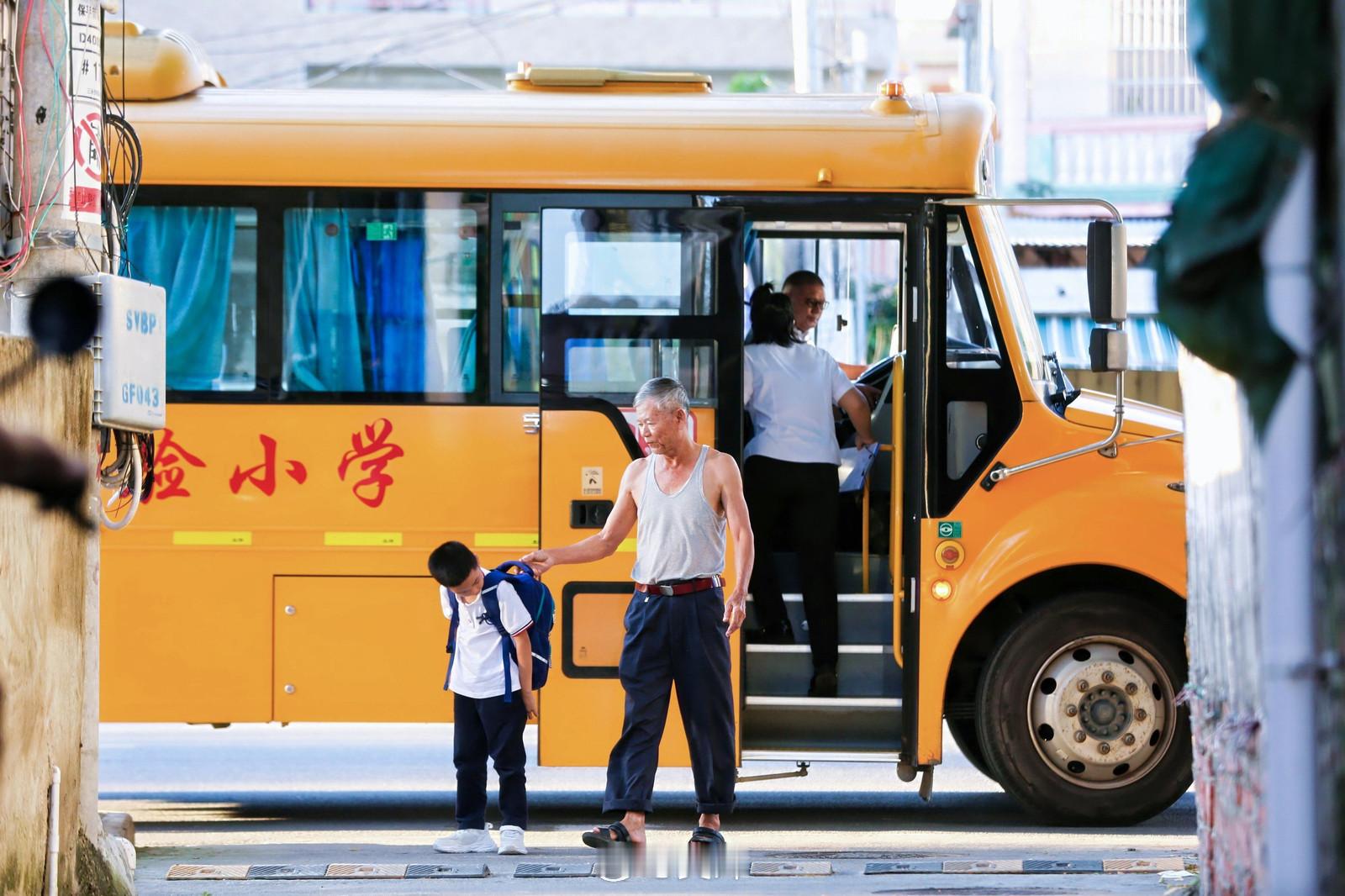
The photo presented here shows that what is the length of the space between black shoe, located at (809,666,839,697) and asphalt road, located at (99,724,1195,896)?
2.00 ft

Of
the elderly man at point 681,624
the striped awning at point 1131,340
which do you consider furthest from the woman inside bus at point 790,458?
A: the striped awning at point 1131,340

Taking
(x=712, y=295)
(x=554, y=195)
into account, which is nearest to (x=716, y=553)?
(x=712, y=295)

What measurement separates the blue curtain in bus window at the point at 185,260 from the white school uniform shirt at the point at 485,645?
1743 mm

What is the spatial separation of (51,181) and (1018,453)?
156 inches

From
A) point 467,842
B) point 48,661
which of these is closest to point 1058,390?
point 467,842

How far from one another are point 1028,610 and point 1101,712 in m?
0.51

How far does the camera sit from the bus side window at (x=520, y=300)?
810 centimetres

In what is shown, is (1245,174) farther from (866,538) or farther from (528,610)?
(866,538)

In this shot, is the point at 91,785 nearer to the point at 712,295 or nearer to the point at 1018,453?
the point at 712,295

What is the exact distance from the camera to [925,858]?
7336 millimetres

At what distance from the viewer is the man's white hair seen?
716 cm

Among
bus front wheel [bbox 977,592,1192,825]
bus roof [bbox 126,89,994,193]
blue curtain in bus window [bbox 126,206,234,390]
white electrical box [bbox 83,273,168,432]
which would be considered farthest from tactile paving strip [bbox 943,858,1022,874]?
blue curtain in bus window [bbox 126,206,234,390]

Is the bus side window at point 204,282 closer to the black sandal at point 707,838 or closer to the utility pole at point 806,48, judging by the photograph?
the black sandal at point 707,838

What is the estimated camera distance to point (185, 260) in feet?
26.8
